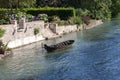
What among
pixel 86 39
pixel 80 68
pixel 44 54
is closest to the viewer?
pixel 80 68

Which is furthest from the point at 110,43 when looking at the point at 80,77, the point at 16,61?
the point at 80,77

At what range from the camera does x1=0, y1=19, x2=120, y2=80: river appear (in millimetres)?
32875

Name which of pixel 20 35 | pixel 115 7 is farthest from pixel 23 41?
pixel 115 7

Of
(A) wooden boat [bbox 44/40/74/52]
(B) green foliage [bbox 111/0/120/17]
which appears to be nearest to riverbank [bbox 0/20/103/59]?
(A) wooden boat [bbox 44/40/74/52]

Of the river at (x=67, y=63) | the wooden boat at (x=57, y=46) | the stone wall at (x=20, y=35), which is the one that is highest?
the stone wall at (x=20, y=35)

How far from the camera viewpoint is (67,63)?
127 ft

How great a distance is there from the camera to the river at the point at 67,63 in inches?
1294

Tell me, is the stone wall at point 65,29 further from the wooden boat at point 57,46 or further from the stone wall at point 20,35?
the wooden boat at point 57,46

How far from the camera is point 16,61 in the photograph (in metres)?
39.9

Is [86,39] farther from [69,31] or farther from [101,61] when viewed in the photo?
[101,61]

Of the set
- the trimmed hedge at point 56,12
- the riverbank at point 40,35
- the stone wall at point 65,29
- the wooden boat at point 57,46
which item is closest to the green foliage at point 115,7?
the riverbank at point 40,35

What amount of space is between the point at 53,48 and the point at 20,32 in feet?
22.5

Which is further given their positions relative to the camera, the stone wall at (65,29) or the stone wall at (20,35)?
the stone wall at (65,29)

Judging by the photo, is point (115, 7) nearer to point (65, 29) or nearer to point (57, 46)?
point (65, 29)
